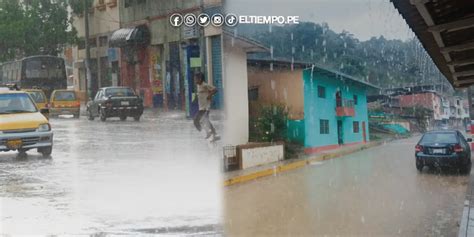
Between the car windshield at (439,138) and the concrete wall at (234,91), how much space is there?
1295mm

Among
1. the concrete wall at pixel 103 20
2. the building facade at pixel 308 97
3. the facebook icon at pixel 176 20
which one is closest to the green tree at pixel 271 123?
the building facade at pixel 308 97

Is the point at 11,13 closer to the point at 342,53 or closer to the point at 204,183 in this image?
the point at 204,183

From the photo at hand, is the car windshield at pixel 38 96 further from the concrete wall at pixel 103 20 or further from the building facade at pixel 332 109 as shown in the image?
the building facade at pixel 332 109

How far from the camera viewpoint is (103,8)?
2896 mm

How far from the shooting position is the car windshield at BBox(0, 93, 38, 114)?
2.48 metres

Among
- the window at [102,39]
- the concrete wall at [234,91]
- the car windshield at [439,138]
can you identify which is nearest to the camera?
the window at [102,39]

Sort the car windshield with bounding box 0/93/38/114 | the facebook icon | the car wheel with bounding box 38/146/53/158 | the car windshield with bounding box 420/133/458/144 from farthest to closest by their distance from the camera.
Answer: the car windshield with bounding box 420/133/458/144 → the facebook icon → the car wheel with bounding box 38/146/53/158 → the car windshield with bounding box 0/93/38/114

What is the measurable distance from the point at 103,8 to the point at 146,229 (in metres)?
1.16

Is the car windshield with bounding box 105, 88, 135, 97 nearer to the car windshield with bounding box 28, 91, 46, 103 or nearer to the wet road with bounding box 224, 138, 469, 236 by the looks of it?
the car windshield with bounding box 28, 91, 46, 103

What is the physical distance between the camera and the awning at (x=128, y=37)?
2.83m

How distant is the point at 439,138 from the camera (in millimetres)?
3703

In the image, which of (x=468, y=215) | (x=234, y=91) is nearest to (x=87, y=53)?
(x=234, y=91)

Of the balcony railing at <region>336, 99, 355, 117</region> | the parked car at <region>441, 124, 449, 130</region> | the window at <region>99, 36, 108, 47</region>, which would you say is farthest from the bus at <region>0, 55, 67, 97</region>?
the parked car at <region>441, 124, 449, 130</region>

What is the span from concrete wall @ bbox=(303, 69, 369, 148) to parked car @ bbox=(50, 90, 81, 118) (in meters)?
A: 1.34
